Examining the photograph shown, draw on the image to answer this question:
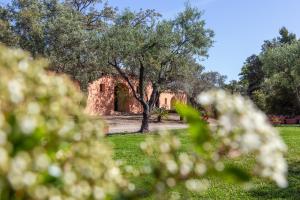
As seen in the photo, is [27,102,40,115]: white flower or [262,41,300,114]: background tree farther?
[262,41,300,114]: background tree

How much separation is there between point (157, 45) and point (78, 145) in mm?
27198

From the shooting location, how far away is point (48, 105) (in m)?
1.20

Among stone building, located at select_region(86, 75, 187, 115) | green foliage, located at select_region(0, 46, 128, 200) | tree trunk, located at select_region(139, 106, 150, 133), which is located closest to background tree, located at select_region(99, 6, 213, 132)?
tree trunk, located at select_region(139, 106, 150, 133)

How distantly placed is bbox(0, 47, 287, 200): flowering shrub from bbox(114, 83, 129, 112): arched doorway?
4407cm

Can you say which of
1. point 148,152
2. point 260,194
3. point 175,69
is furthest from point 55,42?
point 148,152

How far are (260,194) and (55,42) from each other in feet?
73.0

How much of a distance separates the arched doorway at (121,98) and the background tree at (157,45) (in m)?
15.3

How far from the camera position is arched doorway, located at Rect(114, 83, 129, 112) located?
46.4 m

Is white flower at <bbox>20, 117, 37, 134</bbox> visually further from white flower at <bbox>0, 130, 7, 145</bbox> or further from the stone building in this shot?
the stone building

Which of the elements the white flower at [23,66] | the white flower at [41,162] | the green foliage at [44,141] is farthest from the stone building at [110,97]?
the white flower at [41,162]

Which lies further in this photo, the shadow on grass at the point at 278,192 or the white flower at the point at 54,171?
the shadow on grass at the point at 278,192

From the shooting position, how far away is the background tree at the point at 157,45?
28000 mm

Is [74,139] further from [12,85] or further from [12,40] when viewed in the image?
[12,40]

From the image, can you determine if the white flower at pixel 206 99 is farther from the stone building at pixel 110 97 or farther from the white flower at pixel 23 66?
the stone building at pixel 110 97
